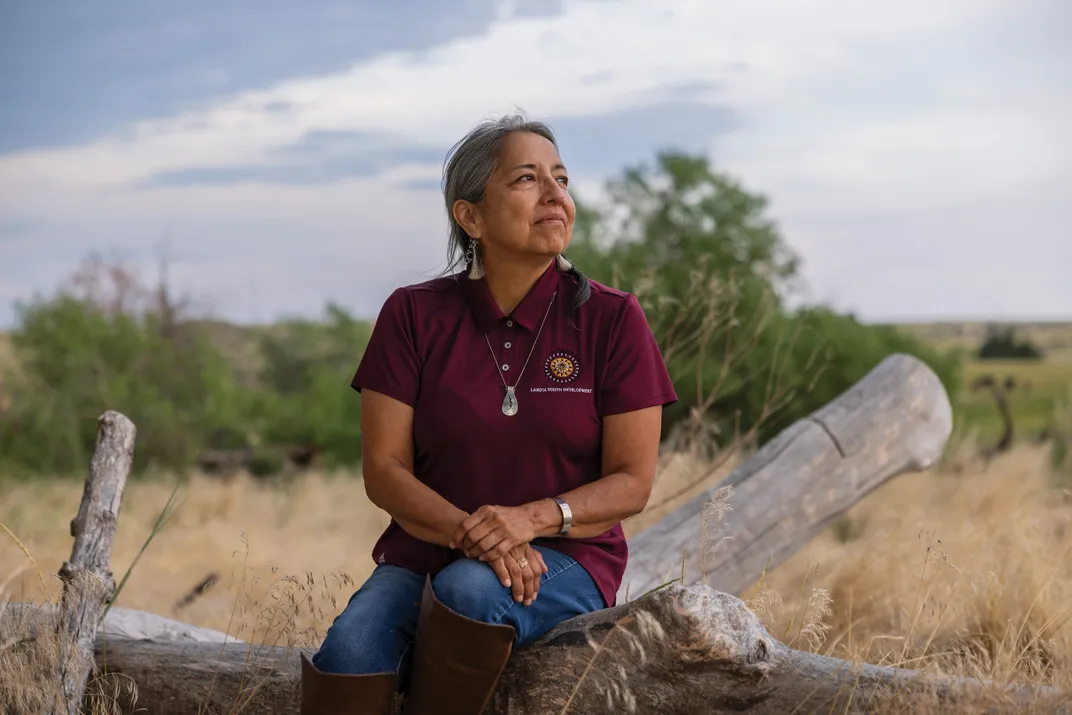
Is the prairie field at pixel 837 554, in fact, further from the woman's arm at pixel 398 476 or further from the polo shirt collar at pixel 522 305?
the polo shirt collar at pixel 522 305

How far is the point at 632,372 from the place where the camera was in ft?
11.0

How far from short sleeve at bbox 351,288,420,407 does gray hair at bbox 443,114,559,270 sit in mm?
407

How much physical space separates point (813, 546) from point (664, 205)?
3.47m

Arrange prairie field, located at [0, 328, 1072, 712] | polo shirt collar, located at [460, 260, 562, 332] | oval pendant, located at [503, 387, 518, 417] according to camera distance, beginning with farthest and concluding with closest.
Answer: prairie field, located at [0, 328, 1072, 712]
polo shirt collar, located at [460, 260, 562, 332]
oval pendant, located at [503, 387, 518, 417]

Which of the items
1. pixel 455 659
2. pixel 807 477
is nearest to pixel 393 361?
pixel 455 659

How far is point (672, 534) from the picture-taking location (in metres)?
5.46

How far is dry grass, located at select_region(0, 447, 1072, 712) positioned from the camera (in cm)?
400

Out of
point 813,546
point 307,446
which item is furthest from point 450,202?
point 307,446

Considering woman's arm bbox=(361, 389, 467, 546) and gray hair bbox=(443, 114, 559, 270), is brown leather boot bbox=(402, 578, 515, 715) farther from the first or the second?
gray hair bbox=(443, 114, 559, 270)

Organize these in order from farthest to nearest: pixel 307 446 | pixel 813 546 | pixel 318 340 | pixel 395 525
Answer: pixel 318 340, pixel 307 446, pixel 813 546, pixel 395 525

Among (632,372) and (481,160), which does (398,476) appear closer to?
(632,372)

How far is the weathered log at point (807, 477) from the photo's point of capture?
5457 millimetres

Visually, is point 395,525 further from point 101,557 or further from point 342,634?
point 101,557

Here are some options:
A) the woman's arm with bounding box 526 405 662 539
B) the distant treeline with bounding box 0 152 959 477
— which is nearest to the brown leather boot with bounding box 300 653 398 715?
the woman's arm with bounding box 526 405 662 539
